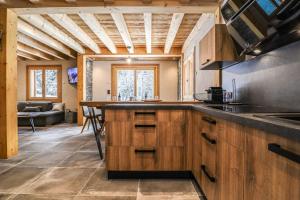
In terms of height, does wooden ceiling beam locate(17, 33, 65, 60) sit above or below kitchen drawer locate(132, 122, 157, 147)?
above

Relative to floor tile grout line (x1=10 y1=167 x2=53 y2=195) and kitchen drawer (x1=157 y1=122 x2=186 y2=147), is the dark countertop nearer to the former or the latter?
kitchen drawer (x1=157 y1=122 x2=186 y2=147)

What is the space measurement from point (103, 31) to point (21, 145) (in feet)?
9.73

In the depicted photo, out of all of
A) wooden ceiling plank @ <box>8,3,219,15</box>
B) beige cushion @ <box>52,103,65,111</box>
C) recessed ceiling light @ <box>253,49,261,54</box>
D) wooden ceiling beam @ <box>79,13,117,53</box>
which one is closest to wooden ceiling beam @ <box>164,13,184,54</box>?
wooden ceiling plank @ <box>8,3,219,15</box>

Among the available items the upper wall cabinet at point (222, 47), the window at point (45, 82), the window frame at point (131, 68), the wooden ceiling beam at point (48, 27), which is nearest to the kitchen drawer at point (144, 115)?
the upper wall cabinet at point (222, 47)

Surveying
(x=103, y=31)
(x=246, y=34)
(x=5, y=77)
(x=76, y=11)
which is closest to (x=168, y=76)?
(x=103, y=31)

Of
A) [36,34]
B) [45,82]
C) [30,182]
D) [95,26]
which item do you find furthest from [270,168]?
[45,82]

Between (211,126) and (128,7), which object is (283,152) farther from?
(128,7)

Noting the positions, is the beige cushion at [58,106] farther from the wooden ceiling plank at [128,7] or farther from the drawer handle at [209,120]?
the drawer handle at [209,120]

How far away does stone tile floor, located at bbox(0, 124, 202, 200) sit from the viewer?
2105mm

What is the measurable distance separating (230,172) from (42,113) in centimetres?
675

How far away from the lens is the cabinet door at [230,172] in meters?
1.21

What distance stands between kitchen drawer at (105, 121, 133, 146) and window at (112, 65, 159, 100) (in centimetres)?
617

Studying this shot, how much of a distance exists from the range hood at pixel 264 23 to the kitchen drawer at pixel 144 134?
4.11ft

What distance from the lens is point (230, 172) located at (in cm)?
134
